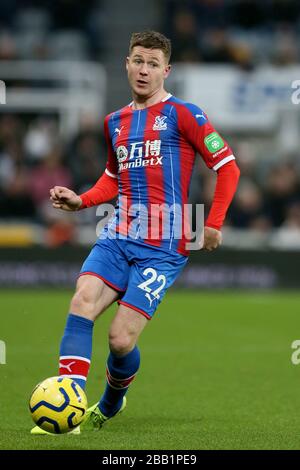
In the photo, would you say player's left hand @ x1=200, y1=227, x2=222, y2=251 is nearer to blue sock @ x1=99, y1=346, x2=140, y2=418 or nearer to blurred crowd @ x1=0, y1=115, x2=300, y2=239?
blue sock @ x1=99, y1=346, x2=140, y2=418

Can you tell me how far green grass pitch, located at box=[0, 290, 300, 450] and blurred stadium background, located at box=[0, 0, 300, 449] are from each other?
0.07 feet

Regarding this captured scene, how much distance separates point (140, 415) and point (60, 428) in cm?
138

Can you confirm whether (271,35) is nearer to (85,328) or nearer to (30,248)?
(30,248)

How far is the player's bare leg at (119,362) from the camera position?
6156 millimetres

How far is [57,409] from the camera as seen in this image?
563 cm

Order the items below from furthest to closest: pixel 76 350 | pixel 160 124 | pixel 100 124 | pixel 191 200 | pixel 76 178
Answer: pixel 100 124 < pixel 76 178 < pixel 191 200 < pixel 160 124 < pixel 76 350

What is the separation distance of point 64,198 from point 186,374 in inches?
121

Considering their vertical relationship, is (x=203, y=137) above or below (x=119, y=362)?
above

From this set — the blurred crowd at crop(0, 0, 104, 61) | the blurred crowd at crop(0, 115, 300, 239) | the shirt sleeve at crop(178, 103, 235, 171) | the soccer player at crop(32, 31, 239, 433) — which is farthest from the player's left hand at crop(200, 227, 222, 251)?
the blurred crowd at crop(0, 0, 104, 61)

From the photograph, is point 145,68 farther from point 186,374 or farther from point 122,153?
point 186,374

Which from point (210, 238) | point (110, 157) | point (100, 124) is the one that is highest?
point (110, 157)

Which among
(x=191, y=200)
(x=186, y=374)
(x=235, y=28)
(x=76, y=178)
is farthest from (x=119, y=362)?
(x=235, y=28)

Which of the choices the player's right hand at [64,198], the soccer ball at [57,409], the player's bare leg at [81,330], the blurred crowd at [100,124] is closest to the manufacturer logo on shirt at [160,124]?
the player's right hand at [64,198]

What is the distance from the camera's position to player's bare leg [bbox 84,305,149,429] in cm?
616
